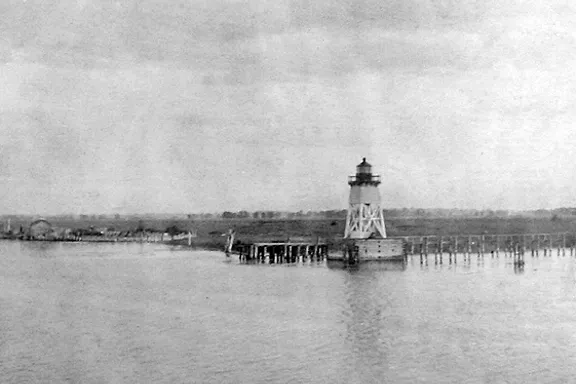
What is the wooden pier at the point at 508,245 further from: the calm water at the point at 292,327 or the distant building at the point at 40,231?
the distant building at the point at 40,231

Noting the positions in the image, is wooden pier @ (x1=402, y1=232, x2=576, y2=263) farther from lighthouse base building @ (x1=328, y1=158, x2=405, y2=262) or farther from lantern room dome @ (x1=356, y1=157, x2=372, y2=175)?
lantern room dome @ (x1=356, y1=157, x2=372, y2=175)

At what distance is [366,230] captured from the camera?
48.6 meters

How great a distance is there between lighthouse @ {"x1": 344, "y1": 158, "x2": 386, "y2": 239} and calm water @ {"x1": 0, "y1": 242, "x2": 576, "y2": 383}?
4.93 metres

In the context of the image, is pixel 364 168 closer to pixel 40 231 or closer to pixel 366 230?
pixel 366 230

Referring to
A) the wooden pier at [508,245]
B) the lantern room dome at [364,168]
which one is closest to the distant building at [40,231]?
the wooden pier at [508,245]

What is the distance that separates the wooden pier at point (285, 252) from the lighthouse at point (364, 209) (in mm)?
6141

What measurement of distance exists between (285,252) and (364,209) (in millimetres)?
8916

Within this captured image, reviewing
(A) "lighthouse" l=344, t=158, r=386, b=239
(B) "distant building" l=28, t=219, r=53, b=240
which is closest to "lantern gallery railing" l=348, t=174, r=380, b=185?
(A) "lighthouse" l=344, t=158, r=386, b=239

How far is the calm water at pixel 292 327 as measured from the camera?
20.4m

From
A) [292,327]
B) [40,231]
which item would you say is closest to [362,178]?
[292,327]

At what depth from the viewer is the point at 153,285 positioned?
3841 centimetres

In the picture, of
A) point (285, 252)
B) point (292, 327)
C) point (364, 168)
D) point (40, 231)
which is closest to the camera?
point (292, 327)

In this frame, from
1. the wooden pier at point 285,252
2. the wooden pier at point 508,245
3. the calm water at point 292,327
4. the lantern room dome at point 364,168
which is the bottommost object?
the calm water at point 292,327

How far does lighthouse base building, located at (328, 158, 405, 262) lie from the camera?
4762 cm
